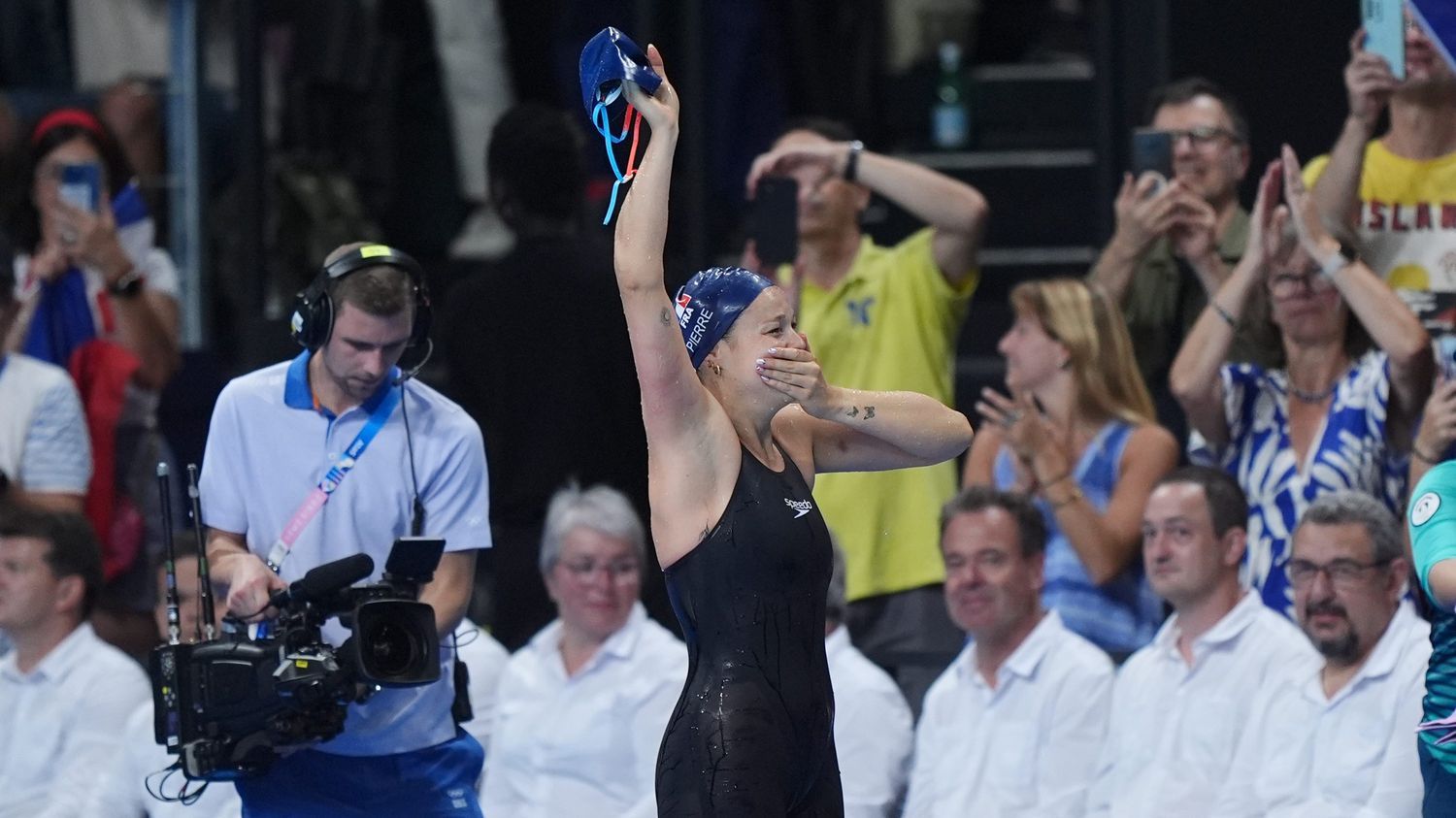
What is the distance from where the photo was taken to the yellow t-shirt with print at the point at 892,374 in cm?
664

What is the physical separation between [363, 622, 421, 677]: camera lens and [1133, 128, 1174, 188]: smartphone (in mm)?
2710

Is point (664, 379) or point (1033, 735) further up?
point (664, 379)

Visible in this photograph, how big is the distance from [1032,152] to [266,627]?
4.65 meters

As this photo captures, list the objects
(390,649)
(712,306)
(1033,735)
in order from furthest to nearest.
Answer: (1033,735) → (390,649) → (712,306)

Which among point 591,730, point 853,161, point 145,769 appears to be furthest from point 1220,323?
point 145,769

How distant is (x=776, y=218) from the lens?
6.59 m

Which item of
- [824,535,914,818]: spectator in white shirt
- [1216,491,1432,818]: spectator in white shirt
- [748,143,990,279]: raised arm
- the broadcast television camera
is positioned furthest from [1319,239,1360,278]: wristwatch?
the broadcast television camera

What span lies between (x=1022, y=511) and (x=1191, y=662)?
1.82 feet

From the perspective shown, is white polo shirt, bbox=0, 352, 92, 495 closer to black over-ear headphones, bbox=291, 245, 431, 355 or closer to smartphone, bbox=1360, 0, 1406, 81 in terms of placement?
black over-ear headphones, bbox=291, 245, 431, 355

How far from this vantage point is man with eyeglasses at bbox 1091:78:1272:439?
21.1ft

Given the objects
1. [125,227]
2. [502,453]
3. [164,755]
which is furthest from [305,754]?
[125,227]

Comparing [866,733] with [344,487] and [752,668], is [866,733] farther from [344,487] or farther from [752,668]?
[752,668]

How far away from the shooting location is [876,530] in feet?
21.9

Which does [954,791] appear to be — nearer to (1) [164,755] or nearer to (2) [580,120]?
(1) [164,755]
